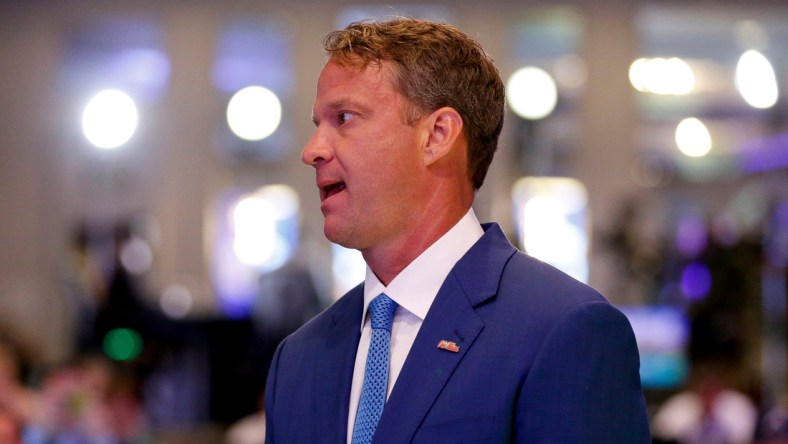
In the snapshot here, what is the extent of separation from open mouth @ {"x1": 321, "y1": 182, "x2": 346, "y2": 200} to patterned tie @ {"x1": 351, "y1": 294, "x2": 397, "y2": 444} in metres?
0.19

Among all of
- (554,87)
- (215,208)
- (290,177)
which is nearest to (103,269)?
(215,208)

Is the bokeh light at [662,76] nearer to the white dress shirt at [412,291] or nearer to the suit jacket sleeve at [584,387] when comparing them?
the white dress shirt at [412,291]

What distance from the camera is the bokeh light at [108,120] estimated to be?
11.4 m

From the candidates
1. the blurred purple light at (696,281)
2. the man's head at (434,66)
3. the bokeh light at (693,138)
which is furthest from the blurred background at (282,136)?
the man's head at (434,66)

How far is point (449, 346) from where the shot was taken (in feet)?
5.61

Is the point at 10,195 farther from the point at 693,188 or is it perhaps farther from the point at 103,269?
the point at 693,188

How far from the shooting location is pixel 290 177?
11352 mm

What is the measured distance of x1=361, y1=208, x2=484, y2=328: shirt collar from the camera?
1832 mm

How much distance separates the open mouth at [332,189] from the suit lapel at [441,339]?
0.24 metres

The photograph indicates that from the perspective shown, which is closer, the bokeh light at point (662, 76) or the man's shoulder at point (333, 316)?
the man's shoulder at point (333, 316)

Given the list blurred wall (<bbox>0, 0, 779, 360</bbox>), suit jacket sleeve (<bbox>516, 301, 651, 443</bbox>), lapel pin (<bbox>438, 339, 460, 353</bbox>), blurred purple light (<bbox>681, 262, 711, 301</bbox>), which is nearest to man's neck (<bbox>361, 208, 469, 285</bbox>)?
lapel pin (<bbox>438, 339, 460, 353</bbox>)

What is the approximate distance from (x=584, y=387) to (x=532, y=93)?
9.86m

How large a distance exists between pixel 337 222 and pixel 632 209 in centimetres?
935

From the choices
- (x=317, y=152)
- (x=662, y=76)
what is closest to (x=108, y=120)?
(x=662, y=76)
